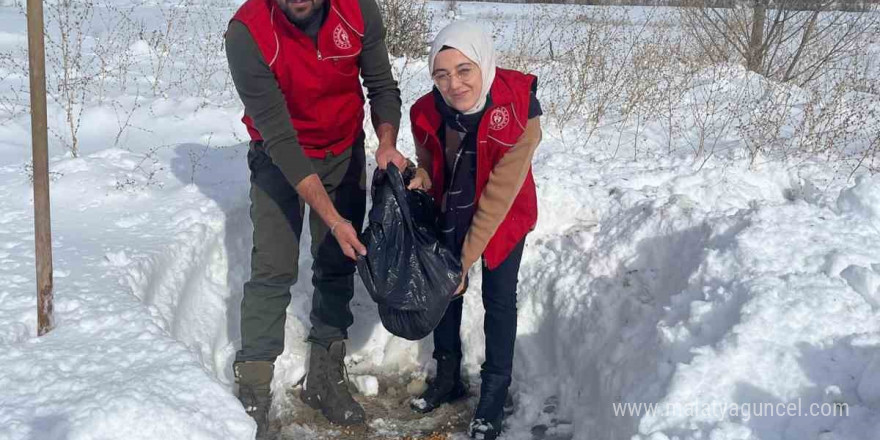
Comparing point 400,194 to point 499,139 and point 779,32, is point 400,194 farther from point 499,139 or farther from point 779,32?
point 779,32

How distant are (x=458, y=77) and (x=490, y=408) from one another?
1.63m

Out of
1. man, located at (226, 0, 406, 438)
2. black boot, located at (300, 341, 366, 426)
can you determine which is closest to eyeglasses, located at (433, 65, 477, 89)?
man, located at (226, 0, 406, 438)

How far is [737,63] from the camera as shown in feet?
28.3

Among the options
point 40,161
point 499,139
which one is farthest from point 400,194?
point 40,161

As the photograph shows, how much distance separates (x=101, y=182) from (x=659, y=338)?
348 centimetres

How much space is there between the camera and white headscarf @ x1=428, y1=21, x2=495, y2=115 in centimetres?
296

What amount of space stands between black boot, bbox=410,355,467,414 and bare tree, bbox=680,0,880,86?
590 centimetres

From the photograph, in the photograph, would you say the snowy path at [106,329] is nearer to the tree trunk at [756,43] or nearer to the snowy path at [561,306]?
the snowy path at [561,306]

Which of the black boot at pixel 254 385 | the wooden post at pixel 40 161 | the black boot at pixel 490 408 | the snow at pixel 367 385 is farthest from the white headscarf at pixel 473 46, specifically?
the snow at pixel 367 385

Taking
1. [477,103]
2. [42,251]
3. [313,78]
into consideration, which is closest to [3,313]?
[42,251]

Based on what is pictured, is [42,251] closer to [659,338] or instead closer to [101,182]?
[101,182]

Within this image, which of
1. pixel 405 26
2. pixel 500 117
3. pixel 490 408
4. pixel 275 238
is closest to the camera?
pixel 500 117

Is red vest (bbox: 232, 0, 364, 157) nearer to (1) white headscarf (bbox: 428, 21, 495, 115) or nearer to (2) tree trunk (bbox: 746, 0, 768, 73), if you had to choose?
(1) white headscarf (bbox: 428, 21, 495, 115)

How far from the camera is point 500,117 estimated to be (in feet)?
10.1
